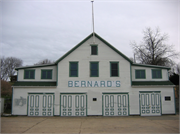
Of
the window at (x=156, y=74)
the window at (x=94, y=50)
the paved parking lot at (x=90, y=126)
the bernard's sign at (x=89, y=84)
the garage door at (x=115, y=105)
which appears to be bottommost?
the paved parking lot at (x=90, y=126)

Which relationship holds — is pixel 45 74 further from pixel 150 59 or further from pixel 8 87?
pixel 150 59

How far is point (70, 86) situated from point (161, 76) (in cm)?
1137

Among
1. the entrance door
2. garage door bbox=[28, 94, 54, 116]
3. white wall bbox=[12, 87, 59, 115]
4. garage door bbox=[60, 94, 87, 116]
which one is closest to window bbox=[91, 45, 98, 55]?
garage door bbox=[60, 94, 87, 116]

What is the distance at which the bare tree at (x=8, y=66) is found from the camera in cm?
6389

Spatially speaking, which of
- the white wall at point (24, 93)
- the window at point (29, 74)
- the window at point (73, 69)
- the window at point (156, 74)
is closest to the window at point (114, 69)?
the window at point (73, 69)

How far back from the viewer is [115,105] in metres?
20.4

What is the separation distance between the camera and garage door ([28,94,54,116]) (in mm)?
20172

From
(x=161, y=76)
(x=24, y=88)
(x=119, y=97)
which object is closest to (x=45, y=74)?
(x=24, y=88)

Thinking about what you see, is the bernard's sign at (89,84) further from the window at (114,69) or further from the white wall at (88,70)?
the window at (114,69)

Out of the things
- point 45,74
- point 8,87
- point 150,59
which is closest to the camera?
point 45,74

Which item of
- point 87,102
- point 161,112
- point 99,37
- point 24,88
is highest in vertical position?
point 99,37

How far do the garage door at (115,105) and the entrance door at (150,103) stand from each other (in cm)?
189

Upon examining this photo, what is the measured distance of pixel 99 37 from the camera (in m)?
21.3

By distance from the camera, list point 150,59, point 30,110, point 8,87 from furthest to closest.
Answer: point 150,59, point 8,87, point 30,110
